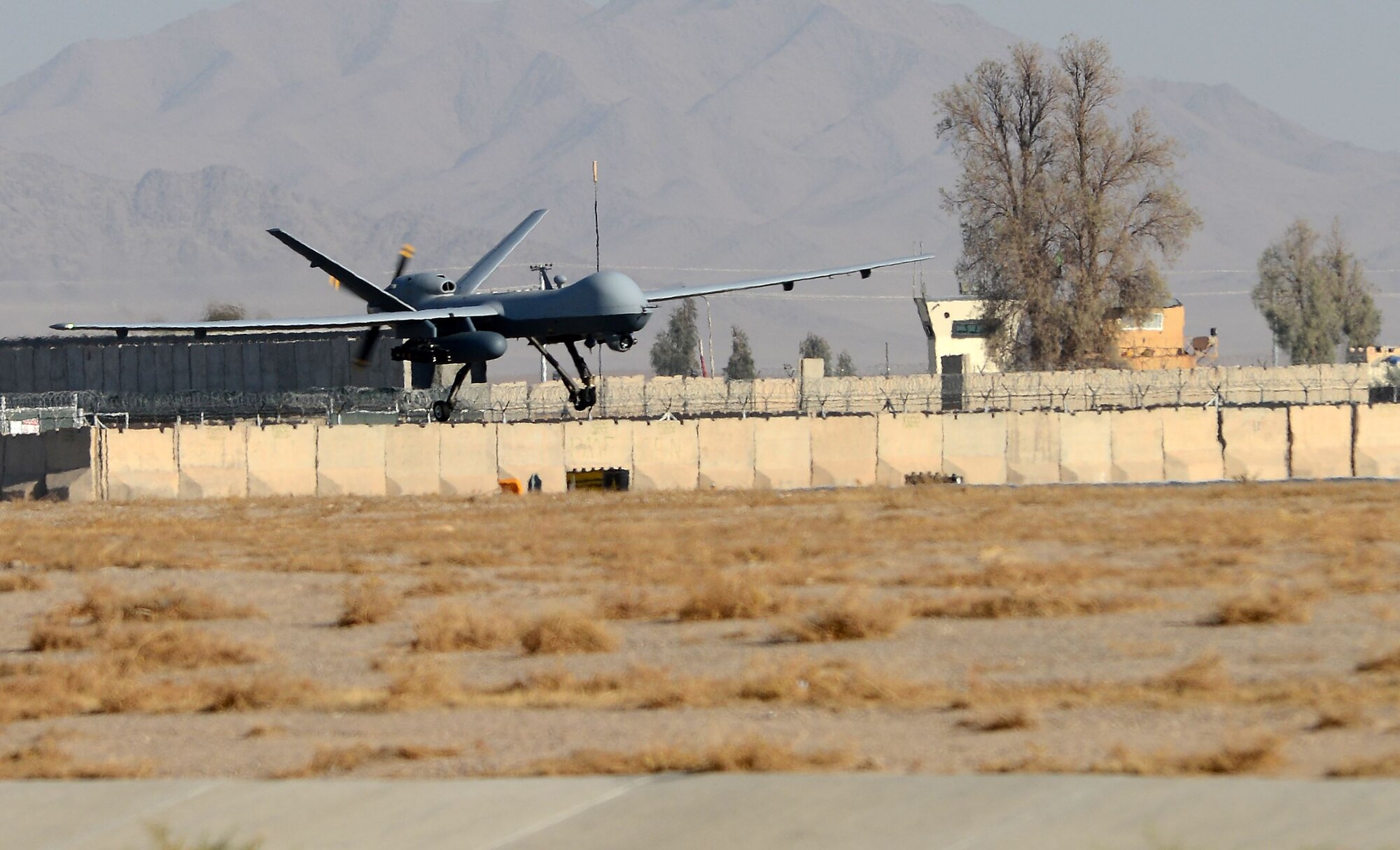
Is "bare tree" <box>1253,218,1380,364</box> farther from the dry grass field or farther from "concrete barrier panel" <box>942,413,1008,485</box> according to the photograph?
the dry grass field

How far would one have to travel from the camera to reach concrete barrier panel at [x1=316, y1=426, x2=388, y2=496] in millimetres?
44656

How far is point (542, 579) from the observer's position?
23.6m

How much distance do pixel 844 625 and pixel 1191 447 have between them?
36480 millimetres

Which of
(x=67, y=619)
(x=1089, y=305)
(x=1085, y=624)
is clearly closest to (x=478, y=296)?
(x=67, y=619)

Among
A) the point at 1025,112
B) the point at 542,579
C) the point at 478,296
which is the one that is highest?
the point at 1025,112

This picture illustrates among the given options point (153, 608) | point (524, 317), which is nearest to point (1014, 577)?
point (153, 608)

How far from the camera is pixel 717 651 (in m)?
16.4

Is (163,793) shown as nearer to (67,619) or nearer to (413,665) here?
Result: (413,665)

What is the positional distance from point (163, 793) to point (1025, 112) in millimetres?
81447

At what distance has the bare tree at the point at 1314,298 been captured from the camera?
451 ft

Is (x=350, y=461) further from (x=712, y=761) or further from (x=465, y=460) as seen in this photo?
(x=712, y=761)

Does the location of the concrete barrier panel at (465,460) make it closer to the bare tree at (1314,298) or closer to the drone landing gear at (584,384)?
the drone landing gear at (584,384)

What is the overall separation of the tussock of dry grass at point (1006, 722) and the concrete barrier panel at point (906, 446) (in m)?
36.9

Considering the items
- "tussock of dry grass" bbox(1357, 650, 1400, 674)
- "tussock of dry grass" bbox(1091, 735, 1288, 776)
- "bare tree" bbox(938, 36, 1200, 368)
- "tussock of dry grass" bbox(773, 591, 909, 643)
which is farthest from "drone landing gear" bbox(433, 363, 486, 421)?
"bare tree" bbox(938, 36, 1200, 368)
